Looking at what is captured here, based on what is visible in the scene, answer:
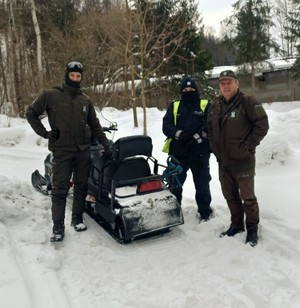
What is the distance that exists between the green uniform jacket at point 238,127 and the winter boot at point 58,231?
5.84 ft

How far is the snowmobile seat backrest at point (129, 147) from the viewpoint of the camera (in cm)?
383

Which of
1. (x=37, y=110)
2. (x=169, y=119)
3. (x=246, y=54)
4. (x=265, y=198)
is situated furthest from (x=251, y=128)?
→ (x=246, y=54)

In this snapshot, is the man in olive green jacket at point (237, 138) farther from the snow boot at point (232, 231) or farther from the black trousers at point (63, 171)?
the black trousers at point (63, 171)

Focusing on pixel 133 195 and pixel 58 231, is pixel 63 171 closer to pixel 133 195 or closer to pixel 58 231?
pixel 58 231

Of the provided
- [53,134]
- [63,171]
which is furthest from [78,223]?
[53,134]

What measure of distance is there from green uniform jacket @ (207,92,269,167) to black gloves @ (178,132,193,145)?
0.38m

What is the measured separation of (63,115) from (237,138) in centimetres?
175

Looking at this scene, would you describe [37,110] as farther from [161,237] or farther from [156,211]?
[161,237]

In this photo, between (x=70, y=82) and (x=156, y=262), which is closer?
(x=156, y=262)

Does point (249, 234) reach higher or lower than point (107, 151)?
lower

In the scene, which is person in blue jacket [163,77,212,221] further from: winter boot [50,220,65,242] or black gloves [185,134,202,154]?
winter boot [50,220,65,242]

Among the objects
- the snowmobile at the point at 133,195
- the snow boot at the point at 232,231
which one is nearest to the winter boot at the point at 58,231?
the snowmobile at the point at 133,195

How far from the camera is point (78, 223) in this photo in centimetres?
416

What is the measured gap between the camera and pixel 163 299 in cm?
287
